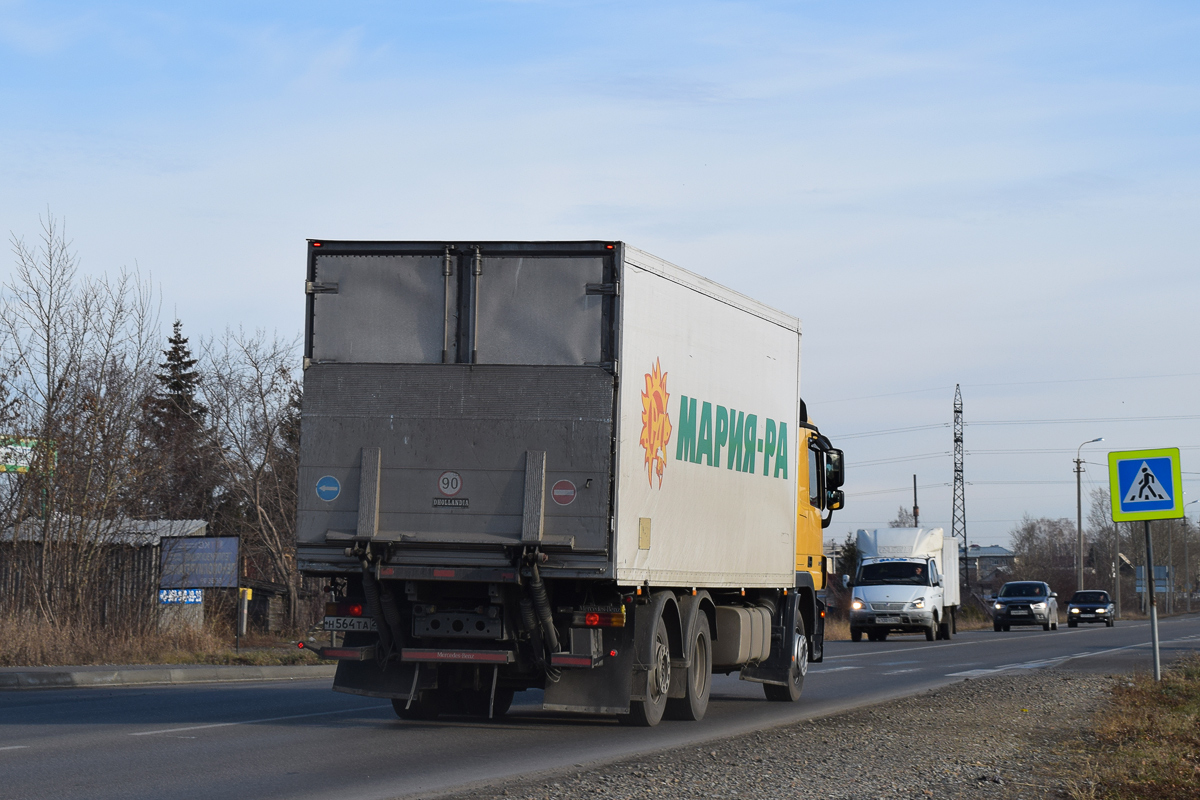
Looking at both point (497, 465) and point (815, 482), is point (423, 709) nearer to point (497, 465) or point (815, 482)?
point (497, 465)

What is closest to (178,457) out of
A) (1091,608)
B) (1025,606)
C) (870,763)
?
(870,763)

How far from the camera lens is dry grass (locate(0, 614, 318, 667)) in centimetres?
2003

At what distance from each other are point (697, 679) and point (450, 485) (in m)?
3.53

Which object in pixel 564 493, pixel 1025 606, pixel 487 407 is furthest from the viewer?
pixel 1025 606

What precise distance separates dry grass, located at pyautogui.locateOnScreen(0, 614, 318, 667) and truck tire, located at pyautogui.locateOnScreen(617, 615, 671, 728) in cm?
1067

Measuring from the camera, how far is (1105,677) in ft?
Result: 65.7

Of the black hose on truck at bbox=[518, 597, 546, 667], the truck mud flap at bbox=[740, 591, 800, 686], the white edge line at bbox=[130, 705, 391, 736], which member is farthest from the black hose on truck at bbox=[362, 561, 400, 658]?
the truck mud flap at bbox=[740, 591, 800, 686]

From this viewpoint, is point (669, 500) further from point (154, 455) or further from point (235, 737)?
point (154, 455)

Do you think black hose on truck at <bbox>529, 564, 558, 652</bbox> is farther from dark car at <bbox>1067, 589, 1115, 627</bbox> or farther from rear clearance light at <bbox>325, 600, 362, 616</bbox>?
dark car at <bbox>1067, 589, 1115, 627</bbox>

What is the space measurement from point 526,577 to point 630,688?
1.48m

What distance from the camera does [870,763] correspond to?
396 inches

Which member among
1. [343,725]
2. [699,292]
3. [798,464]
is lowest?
[343,725]

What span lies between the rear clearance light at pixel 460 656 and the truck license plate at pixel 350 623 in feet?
1.30

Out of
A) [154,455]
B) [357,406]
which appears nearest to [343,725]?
[357,406]
